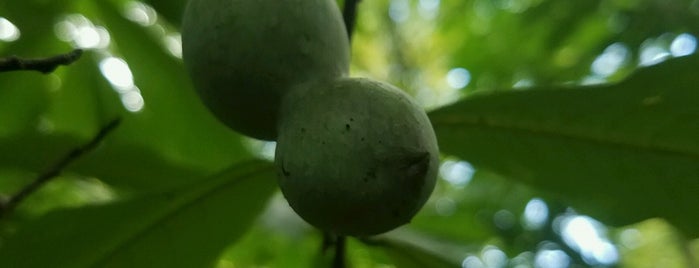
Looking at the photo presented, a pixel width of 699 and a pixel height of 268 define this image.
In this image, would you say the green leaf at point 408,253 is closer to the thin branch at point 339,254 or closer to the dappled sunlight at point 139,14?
the thin branch at point 339,254

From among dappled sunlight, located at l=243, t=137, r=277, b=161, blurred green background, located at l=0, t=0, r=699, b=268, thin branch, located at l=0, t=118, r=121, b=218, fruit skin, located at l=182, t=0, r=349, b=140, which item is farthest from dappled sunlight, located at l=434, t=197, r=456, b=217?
fruit skin, located at l=182, t=0, r=349, b=140

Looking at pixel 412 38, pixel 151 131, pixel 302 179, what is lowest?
pixel 412 38

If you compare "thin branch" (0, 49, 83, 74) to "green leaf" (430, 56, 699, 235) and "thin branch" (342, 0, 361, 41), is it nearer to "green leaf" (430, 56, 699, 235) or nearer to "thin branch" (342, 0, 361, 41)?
"thin branch" (342, 0, 361, 41)

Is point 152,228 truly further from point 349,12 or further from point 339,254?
point 349,12

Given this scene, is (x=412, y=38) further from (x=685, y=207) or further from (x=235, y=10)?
(x=235, y=10)

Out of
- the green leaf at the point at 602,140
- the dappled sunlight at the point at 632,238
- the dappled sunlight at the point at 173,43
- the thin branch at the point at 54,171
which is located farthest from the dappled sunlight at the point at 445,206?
the dappled sunlight at the point at 632,238

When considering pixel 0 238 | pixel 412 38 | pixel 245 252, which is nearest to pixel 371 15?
pixel 412 38

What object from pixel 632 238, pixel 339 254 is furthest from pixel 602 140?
pixel 632 238
